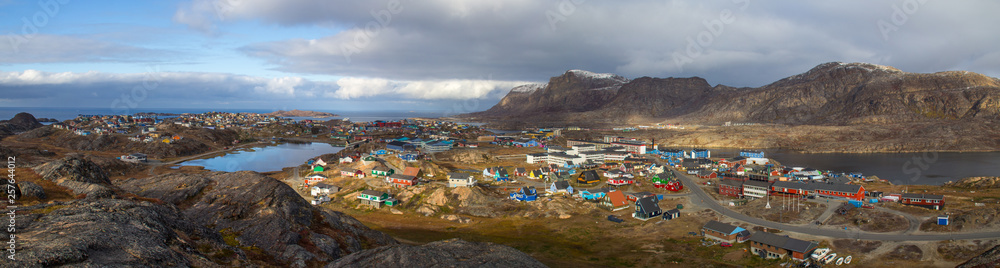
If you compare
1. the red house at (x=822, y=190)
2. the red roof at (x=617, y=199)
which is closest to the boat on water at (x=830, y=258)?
the red roof at (x=617, y=199)

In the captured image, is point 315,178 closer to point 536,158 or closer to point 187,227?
point 536,158

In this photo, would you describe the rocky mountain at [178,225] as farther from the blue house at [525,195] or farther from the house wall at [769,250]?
the house wall at [769,250]

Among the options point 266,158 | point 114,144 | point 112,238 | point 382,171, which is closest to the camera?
point 112,238

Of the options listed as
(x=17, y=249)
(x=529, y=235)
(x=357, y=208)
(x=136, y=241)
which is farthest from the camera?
(x=357, y=208)

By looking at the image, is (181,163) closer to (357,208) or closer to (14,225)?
(357,208)

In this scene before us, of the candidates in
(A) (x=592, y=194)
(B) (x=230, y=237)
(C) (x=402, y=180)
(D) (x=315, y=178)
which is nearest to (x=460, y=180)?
(C) (x=402, y=180)

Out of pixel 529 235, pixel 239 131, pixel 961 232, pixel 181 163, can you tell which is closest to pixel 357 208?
pixel 529 235

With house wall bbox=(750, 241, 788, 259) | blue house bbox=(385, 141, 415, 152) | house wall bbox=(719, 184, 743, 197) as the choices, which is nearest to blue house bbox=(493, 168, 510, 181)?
house wall bbox=(719, 184, 743, 197)
